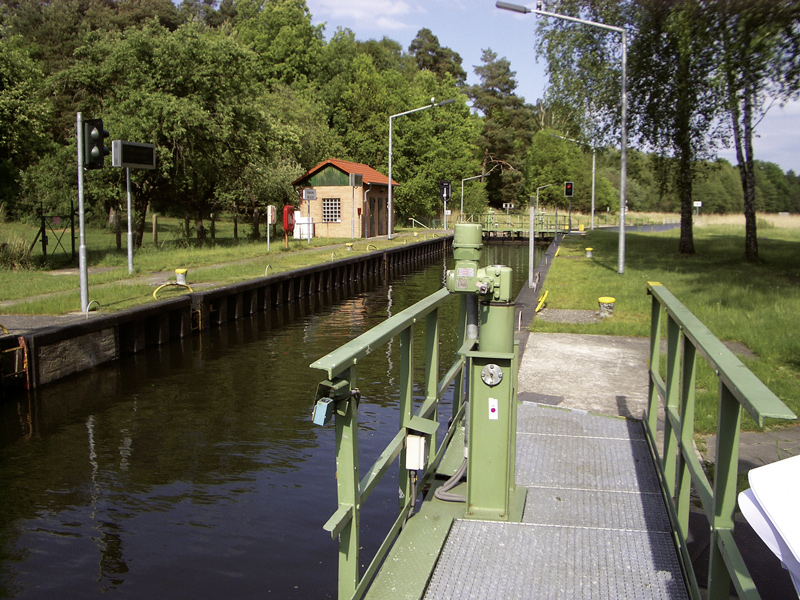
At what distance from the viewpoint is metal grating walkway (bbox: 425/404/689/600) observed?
3.97m

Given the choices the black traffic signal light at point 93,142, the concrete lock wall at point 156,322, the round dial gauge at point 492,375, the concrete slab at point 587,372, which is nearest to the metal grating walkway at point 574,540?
the round dial gauge at point 492,375

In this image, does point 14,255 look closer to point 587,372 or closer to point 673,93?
point 587,372

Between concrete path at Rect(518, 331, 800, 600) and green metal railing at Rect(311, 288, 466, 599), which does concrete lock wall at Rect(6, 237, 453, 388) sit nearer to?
concrete path at Rect(518, 331, 800, 600)

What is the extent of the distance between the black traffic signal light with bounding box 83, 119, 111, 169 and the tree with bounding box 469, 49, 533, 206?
234 ft

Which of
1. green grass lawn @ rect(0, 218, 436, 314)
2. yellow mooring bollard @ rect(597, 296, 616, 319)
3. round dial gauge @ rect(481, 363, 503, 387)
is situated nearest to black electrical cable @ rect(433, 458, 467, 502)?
round dial gauge @ rect(481, 363, 503, 387)

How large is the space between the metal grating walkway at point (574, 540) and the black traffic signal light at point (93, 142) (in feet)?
35.1

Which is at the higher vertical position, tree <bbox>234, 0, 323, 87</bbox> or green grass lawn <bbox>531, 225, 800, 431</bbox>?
tree <bbox>234, 0, 323, 87</bbox>

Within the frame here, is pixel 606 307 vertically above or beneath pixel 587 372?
above

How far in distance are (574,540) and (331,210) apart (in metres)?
37.5

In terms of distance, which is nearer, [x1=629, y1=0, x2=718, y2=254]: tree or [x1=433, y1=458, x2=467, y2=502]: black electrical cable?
[x1=433, y1=458, x2=467, y2=502]: black electrical cable

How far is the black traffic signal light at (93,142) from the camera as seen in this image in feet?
46.0

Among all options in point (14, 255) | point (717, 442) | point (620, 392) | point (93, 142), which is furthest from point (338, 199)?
point (717, 442)

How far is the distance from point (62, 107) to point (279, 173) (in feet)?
62.4

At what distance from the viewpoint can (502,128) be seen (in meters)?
85.2
